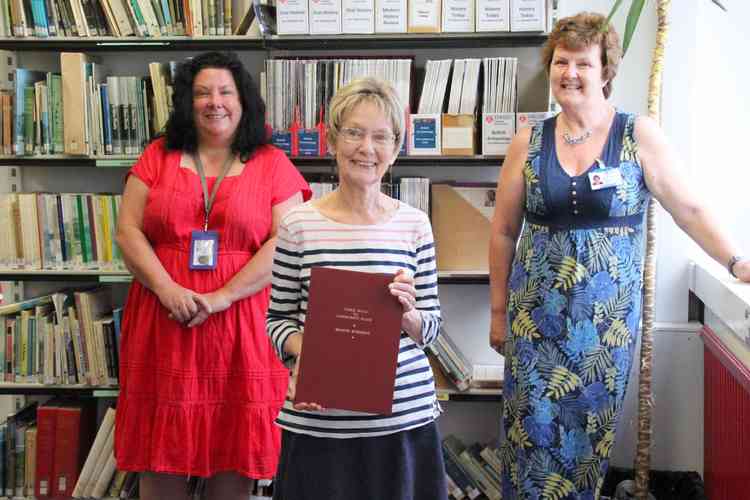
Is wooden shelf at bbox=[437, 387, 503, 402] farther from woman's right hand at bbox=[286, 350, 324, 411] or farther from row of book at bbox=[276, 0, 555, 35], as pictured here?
woman's right hand at bbox=[286, 350, 324, 411]

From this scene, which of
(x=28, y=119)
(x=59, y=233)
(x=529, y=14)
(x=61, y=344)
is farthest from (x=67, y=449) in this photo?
(x=529, y=14)

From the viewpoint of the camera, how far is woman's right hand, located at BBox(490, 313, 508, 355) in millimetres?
2531

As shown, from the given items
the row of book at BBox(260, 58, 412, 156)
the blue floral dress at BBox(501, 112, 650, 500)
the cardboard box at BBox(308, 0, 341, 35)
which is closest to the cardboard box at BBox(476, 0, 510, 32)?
the row of book at BBox(260, 58, 412, 156)

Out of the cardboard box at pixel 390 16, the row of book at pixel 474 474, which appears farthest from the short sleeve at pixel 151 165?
the row of book at pixel 474 474

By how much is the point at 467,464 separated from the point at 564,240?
1.34 m

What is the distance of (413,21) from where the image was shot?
116 inches

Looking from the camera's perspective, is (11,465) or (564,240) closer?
(564,240)

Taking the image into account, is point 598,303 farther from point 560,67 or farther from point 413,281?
point 413,281

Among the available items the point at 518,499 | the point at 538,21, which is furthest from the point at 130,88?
the point at 518,499

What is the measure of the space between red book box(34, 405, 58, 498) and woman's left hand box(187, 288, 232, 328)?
1.12m

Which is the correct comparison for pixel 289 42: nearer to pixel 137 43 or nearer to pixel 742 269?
pixel 137 43

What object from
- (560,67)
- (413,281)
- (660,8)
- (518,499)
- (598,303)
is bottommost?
(518,499)

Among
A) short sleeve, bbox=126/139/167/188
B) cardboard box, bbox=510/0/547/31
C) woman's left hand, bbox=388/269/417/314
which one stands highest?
cardboard box, bbox=510/0/547/31

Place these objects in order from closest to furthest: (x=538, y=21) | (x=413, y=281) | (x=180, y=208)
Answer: (x=413, y=281), (x=180, y=208), (x=538, y=21)
